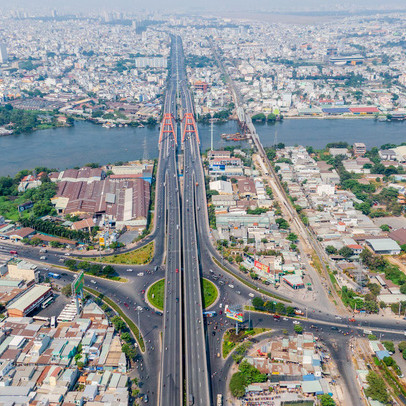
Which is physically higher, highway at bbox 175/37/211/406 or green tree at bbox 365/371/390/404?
highway at bbox 175/37/211/406

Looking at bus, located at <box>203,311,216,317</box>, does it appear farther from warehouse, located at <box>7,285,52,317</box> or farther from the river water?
the river water

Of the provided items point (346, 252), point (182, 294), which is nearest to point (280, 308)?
point (182, 294)

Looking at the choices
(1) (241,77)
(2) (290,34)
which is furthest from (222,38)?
(1) (241,77)

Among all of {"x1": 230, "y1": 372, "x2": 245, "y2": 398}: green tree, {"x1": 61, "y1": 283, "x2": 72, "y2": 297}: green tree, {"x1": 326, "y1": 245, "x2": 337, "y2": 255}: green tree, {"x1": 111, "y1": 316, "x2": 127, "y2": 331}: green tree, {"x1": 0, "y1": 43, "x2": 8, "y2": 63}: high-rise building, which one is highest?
{"x1": 0, "y1": 43, "x2": 8, "y2": 63}: high-rise building

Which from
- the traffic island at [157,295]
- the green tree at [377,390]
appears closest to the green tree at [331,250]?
the traffic island at [157,295]

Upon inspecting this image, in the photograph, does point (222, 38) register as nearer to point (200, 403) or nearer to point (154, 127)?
point (154, 127)

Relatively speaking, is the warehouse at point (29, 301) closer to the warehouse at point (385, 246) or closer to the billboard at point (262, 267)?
the billboard at point (262, 267)

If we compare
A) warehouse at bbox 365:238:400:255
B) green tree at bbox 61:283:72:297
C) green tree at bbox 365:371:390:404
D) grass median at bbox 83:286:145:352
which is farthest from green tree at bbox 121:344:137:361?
warehouse at bbox 365:238:400:255
